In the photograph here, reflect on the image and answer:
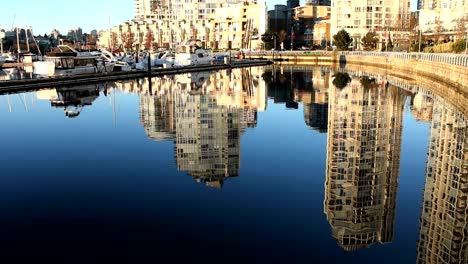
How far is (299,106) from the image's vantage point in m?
34.3

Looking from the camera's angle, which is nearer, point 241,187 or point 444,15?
point 241,187

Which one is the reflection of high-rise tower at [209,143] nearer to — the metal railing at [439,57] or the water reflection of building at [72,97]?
the water reflection of building at [72,97]

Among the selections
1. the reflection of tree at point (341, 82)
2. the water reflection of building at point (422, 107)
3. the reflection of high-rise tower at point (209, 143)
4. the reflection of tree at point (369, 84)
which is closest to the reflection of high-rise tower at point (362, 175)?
the water reflection of building at point (422, 107)

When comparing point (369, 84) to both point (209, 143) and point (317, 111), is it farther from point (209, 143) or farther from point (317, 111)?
point (209, 143)

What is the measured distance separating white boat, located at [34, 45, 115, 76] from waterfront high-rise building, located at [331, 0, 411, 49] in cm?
10204

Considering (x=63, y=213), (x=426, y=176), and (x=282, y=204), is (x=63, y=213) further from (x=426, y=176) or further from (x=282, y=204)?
(x=426, y=176)

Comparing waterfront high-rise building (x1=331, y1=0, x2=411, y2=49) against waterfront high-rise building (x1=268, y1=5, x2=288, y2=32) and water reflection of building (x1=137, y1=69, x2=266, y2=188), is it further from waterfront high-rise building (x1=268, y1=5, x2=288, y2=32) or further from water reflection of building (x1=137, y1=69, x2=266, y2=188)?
water reflection of building (x1=137, y1=69, x2=266, y2=188)

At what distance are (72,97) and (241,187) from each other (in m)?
28.7

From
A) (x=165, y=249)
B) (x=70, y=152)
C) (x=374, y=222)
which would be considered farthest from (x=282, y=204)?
(x=70, y=152)

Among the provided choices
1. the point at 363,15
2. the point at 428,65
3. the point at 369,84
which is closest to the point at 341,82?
the point at 369,84

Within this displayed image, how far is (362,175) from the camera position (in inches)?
571

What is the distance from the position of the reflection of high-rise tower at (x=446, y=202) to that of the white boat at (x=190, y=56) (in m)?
65.5

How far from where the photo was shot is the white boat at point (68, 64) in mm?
52469

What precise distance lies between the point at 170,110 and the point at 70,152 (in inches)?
493
